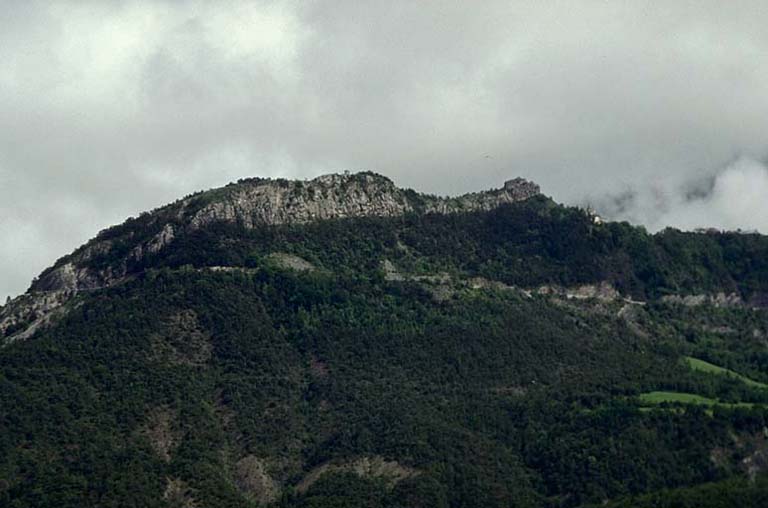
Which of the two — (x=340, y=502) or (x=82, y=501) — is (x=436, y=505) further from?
(x=82, y=501)

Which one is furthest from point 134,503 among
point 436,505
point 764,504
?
point 764,504

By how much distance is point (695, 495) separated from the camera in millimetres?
190250

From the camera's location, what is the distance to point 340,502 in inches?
7849

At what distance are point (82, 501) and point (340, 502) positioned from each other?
32.6 meters

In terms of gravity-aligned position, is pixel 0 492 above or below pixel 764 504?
above

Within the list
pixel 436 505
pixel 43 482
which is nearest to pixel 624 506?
pixel 436 505

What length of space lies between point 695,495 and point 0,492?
87.4 m

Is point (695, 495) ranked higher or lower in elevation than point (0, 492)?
lower

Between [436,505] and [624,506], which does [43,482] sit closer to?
[436,505]

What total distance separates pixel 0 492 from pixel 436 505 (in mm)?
55696

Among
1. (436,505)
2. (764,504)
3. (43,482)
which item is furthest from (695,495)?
(43,482)

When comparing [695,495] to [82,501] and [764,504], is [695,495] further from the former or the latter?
[82,501]

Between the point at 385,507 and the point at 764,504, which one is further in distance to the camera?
the point at 385,507

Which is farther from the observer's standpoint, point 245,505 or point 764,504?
point 245,505
